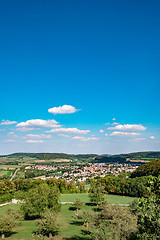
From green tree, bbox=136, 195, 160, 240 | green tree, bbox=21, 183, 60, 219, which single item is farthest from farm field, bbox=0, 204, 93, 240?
green tree, bbox=136, 195, 160, 240

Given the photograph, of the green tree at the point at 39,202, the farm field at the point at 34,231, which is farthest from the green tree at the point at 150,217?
the green tree at the point at 39,202

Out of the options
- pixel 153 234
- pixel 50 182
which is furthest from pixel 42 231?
pixel 50 182

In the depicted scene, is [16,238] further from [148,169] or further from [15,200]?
[148,169]

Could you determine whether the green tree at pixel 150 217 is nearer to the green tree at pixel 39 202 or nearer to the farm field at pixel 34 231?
the farm field at pixel 34 231

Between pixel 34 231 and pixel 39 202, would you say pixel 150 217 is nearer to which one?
pixel 34 231

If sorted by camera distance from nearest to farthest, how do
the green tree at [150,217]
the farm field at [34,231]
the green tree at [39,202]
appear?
the green tree at [150,217], the farm field at [34,231], the green tree at [39,202]

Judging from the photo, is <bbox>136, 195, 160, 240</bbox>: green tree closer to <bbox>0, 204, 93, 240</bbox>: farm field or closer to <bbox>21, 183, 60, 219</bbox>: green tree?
<bbox>0, 204, 93, 240</bbox>: farm field

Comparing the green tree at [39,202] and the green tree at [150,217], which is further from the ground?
the green tree at [150,217]

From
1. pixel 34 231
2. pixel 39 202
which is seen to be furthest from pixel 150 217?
pixel 39 202

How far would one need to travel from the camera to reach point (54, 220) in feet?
87.0

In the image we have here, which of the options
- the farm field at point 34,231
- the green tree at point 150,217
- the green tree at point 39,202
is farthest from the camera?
the green tree at point 39,202

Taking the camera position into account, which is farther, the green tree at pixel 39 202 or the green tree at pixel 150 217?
the green tree at pixel 39 202

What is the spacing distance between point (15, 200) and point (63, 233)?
1372 inches

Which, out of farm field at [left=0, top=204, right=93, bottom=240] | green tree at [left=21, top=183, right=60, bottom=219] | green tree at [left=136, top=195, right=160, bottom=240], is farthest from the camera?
green tree at [left=21, top=183, right=60, bottom=219]
